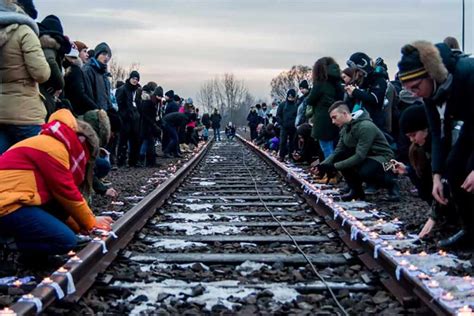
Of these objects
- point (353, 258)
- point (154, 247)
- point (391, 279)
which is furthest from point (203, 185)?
point (391, 279)

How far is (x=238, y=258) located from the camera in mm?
4707

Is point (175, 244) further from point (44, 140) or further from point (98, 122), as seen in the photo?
point (44, 140)

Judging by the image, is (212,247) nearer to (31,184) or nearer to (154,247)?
(154,247)

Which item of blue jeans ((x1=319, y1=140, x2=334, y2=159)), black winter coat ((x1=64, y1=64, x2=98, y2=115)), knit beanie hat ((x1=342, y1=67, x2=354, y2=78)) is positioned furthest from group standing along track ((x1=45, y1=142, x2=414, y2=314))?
Result: blue jeans ((x1=319, y1=140, x2=334, y2=159))

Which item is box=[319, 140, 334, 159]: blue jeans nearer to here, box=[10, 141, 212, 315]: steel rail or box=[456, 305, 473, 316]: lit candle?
box=[10, 141, 212, 315]: steel rail

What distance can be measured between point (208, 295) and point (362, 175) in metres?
4.30

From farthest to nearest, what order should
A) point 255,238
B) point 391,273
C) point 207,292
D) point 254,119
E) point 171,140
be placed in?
point 254,119, point 171,140, point 255,238, point 391,273, point 207,292

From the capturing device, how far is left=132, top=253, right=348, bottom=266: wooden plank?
4.66 meters

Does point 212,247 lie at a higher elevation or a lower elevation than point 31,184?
lower

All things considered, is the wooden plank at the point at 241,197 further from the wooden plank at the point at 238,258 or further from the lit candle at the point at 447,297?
the lit candle at the point at 447,297

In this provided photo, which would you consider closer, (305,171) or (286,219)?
(286,219)

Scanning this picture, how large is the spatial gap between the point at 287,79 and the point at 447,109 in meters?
95.3

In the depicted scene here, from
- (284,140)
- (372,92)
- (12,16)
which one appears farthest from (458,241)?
(284,140)

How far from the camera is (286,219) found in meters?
6.82
